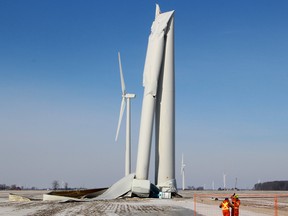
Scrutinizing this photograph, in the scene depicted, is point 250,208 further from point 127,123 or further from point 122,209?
point 127,123

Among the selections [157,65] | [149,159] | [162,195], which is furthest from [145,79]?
[162,195]

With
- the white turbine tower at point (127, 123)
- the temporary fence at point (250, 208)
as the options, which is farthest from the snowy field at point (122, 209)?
the white turbine tower at point (127, 123)

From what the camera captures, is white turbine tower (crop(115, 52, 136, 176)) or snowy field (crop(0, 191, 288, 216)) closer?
snowy field (crop(0, 191, 288, 216))

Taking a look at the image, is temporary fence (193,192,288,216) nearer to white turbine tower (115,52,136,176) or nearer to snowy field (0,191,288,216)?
snowy field (0,191,288,216)

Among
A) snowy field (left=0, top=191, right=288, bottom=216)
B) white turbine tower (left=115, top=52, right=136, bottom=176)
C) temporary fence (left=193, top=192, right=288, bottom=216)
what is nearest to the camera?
snowy field (left=0, top=191, right=288, bottom=216)

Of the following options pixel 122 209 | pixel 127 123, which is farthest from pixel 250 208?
pixel 127 123

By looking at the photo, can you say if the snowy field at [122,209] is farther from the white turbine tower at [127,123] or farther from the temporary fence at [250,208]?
the white turbine tower at [127,123]

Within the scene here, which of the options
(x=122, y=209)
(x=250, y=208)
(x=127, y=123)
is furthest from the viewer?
(x=127, y=123)

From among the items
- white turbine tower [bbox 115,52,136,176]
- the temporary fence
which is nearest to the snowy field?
the temporary fence

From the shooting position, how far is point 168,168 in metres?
52.4

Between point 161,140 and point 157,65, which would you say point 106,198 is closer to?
point 161,140

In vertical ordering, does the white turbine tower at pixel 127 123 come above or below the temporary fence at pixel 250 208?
above

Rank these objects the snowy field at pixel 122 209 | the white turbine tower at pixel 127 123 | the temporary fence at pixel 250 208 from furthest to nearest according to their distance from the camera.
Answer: the white turbine tower at pixel 127 123 < the temporary fence at pixel 250 208 < the snowy field at pixel 122 209

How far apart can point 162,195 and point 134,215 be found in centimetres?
2428
